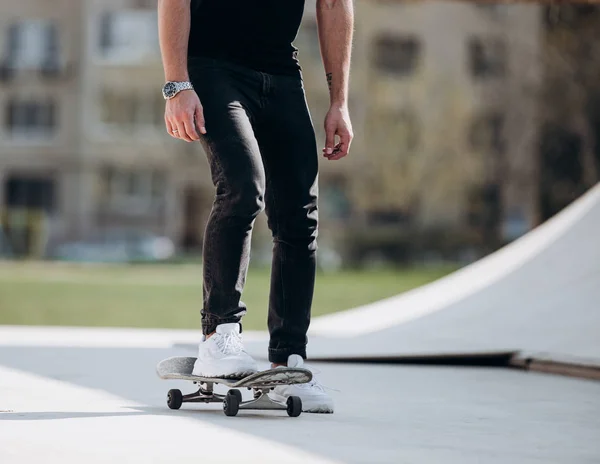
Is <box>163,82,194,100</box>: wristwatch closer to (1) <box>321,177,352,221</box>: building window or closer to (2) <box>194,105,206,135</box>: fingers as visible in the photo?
(2) <box>194,105,206,135</box>: fingers

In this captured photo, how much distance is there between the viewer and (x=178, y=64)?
4215mm

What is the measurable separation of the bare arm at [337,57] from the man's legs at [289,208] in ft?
0.75

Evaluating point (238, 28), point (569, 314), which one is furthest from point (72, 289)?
point (238, 28)

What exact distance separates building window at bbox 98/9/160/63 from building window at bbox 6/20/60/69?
2.02 meters

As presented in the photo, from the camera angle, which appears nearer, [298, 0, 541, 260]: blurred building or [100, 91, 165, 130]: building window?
[298, 0, 541, 260]: blurred building

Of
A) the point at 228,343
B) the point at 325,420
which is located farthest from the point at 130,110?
the point at 325,420

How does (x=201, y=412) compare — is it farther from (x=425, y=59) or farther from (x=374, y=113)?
(x=425, y=59)

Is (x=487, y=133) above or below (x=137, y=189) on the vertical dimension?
above

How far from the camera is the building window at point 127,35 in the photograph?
4972 cm

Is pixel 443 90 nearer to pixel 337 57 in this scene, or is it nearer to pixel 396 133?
pixel 396 133

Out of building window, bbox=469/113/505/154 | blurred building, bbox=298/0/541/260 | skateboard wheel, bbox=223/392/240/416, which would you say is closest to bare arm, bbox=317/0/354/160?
skateboard wheel, bbox=223/392/240/416

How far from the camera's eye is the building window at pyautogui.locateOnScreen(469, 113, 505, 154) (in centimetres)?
5059

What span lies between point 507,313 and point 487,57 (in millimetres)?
43788

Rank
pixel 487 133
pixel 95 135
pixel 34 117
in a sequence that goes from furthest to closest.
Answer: pixel 487 133
pixel 34 117
pixel 95 135
